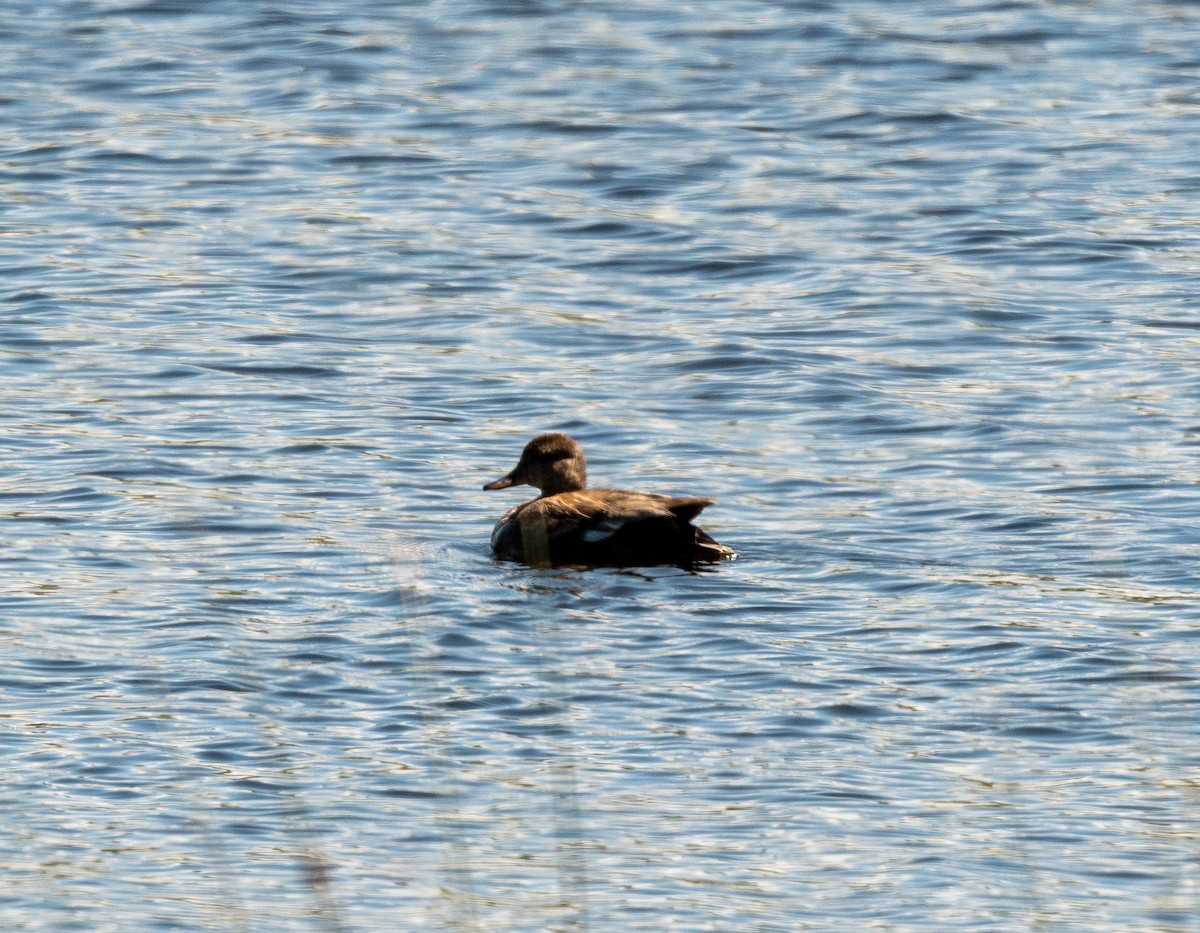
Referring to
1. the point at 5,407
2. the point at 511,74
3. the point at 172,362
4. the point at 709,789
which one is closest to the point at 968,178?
the point at 511,74

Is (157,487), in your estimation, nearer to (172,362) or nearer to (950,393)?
(172,362)

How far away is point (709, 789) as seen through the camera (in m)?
Answer: 7.71

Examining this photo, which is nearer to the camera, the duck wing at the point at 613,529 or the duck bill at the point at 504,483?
the duck wing at the point at 613,529

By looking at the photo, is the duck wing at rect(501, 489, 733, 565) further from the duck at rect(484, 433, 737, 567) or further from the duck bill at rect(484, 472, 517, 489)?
the duck bill at rect(484, 472, 517, 489)

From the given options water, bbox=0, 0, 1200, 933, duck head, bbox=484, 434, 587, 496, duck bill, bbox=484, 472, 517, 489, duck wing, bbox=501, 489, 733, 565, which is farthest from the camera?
duck bill, bbox=484, 472, 517, 489

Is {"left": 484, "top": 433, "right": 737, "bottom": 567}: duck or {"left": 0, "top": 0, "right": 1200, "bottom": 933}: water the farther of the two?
{"left": 484, "top": 433, "right": 737, "bottom": 567}: duck

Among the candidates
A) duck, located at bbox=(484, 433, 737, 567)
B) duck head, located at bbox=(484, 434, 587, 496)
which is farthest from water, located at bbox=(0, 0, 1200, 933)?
duck head, located at bbox=(484, 434, 587, 496)

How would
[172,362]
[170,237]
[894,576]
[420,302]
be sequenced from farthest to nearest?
[170,237] → [420,302] → [172,362] → [894,576]

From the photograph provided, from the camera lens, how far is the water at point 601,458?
7.30m

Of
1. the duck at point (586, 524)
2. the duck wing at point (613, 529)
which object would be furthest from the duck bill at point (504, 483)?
the duck wing at point (613, 529)

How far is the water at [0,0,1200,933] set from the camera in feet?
24.0

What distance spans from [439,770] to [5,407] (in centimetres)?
594

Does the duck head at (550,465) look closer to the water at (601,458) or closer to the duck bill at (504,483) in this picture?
the duck bill at (504,483)

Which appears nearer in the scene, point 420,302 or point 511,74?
point 420,302
